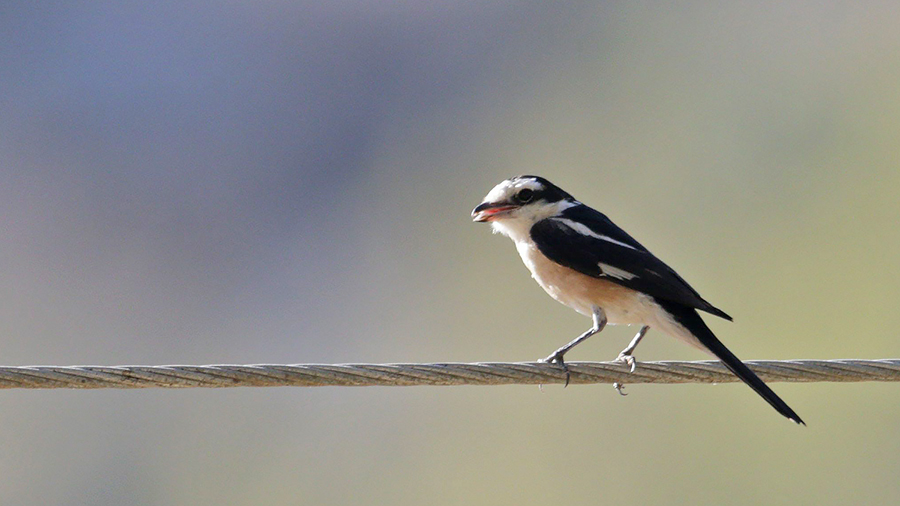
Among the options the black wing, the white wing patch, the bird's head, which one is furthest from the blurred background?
the white wing patch

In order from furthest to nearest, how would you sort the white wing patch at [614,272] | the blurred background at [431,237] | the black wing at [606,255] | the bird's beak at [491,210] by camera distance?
the blurred background at [431,237]
the bird's beak at [491,210]
the white wing patch at [614,272]
the black wing at [606,255]

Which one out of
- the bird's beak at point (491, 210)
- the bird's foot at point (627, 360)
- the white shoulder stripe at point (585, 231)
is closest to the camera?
the bird's foot at point (627, 360)

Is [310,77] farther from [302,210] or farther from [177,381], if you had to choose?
[177,381]

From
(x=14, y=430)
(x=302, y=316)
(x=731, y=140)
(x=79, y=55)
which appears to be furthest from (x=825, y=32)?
(x=79, y=55)

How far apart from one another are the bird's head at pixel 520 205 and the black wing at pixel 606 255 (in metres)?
0.16

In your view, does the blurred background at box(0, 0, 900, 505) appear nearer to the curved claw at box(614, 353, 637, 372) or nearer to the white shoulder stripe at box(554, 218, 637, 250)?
the white shoulder stripe at box(554, 218, 637, 250)

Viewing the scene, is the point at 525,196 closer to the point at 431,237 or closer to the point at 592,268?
the point at 592,268

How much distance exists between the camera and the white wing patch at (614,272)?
8.32 m

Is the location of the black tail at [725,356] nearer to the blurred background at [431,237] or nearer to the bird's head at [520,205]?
the bird's head at [520,205]

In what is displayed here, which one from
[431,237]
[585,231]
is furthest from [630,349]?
[431,237]

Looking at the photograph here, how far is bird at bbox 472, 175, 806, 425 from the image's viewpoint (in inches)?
314

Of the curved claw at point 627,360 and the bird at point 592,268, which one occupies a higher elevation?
the bird at point 592,268

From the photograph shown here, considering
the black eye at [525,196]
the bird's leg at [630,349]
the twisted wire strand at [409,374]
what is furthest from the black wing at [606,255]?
the twisted wire strand at [409,374]

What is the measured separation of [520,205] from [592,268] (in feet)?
3.38
